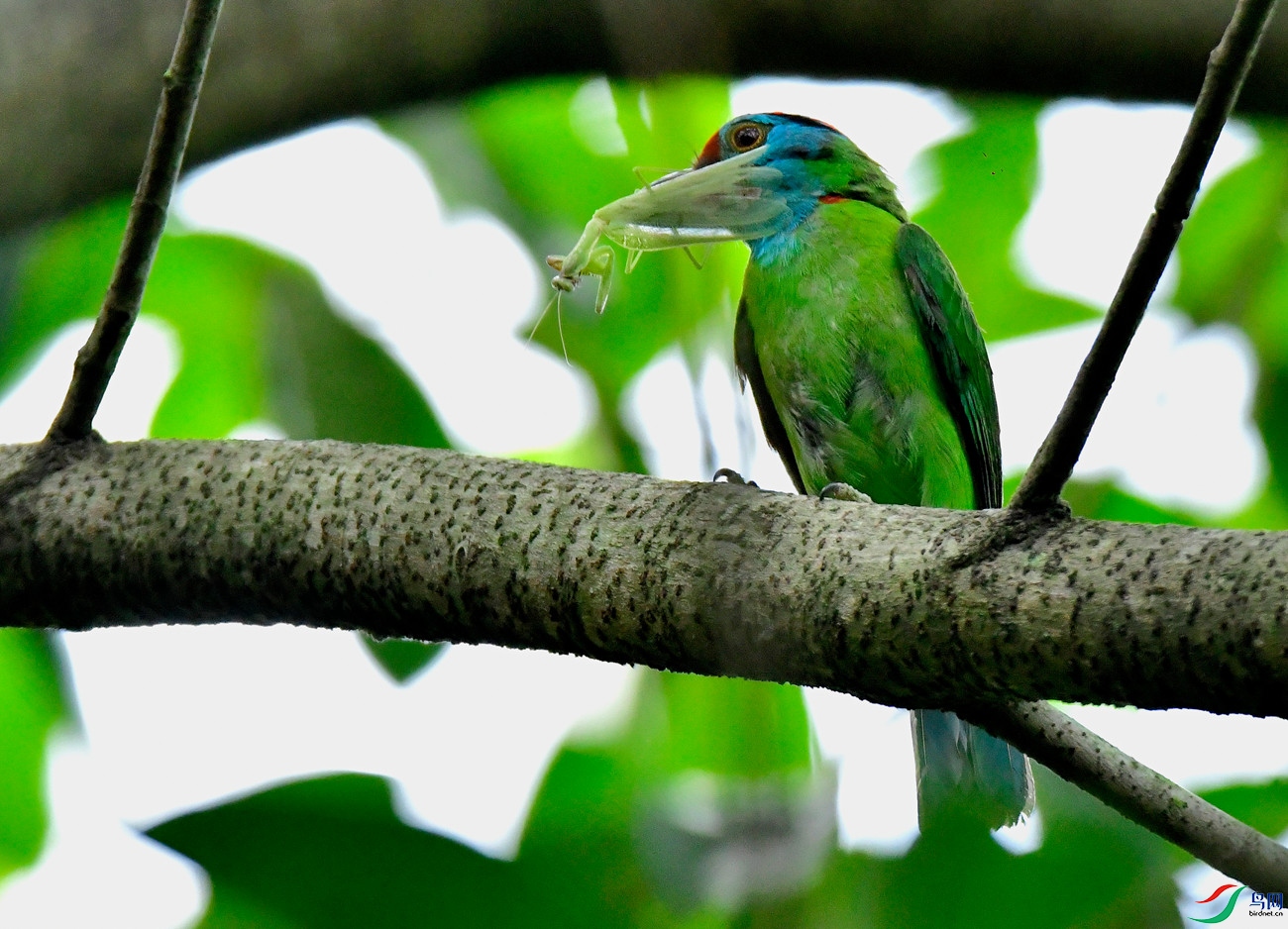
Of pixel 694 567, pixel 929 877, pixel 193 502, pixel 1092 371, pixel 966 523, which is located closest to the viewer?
pixel 929 877

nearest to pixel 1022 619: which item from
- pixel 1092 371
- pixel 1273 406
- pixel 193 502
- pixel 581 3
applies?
pixel 1092 371

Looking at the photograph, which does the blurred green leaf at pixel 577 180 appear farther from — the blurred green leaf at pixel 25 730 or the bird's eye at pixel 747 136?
the blurred green leaf at pixel 25 730

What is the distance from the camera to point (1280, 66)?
3.10 m

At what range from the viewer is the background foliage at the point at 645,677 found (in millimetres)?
1394

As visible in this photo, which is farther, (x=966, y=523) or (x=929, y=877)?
(x=966, y=523)

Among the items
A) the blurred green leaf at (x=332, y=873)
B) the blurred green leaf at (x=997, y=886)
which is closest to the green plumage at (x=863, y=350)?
the blurred green leaf at (x=997, y=886)

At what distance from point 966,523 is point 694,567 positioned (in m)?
0.38

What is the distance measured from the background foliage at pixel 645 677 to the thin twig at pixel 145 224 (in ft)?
2.09

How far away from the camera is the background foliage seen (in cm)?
139

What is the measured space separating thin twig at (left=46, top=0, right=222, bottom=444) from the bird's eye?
8.36ft

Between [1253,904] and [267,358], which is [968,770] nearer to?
[1253,904]

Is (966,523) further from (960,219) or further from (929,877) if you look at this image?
(960,219)

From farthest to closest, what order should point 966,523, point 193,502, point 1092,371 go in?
1. point 193,502
2. point 966,523
3. point 1092,371

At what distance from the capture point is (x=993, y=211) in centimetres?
361
